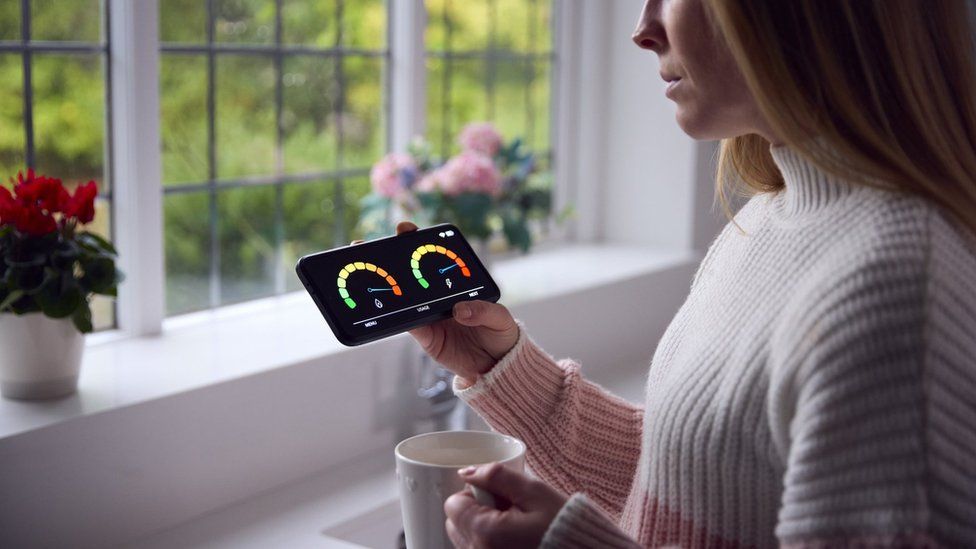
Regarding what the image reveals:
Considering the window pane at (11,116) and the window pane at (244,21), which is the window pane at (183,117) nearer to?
the window pane at (244,21)

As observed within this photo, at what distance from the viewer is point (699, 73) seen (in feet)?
2.83

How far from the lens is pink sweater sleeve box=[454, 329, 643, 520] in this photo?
1.08 metres

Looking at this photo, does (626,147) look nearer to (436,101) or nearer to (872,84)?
(436,101)

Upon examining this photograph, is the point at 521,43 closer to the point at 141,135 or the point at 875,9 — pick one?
the point at 141,135

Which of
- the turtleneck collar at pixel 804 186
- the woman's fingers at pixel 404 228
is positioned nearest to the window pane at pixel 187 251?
the woman's fingers at pixel 404 228

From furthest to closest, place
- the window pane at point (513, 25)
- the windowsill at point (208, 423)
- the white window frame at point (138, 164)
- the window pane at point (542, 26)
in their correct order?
the window pane at point (542, 26) → the window pane at point (513, 25) → the white window frame at point (138, 164) → the windowsill at point (208, 423)

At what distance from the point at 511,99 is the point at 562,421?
1.42 metres

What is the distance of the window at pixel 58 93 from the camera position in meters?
1.45

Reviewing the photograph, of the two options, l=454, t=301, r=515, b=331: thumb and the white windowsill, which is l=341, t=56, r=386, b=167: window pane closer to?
the white windowsill

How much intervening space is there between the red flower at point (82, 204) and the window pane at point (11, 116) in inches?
8.7

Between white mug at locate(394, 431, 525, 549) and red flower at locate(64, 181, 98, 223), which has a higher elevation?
red flower at locate(64, 181, 98, 223)

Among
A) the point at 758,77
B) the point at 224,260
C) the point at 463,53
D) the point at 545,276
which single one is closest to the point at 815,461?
the point at 758,77

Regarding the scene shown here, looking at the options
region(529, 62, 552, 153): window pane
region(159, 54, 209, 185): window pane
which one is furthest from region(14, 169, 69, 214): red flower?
region(529, 62, 552, 153): window pane

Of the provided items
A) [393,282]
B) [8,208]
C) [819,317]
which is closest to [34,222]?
[8,208]
